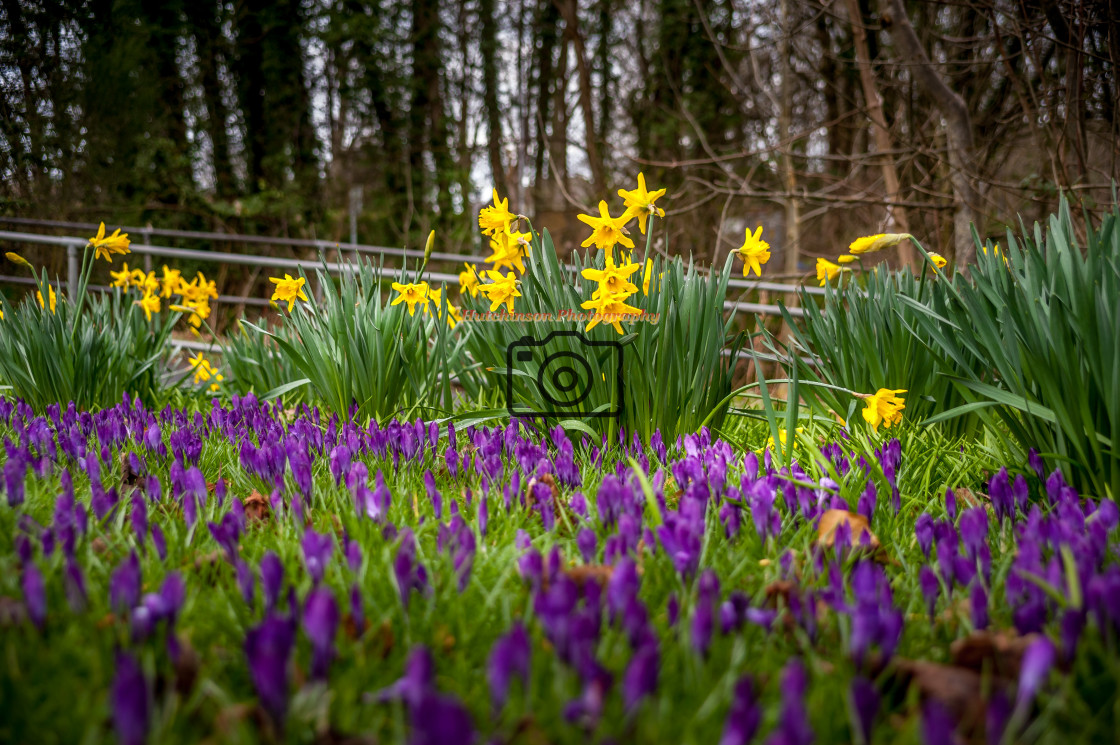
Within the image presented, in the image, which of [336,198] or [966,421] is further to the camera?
[336,198]

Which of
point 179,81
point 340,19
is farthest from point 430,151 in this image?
point 179,81

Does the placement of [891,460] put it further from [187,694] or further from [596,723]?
[187,694]

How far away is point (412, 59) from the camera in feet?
40.5

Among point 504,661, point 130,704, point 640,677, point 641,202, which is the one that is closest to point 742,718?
point 640,677

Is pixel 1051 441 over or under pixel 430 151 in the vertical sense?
under

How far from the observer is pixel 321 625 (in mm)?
718

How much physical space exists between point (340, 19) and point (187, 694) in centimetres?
1306

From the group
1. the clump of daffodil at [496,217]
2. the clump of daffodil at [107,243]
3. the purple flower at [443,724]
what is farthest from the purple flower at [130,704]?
the clump of daffodil at [107,243]

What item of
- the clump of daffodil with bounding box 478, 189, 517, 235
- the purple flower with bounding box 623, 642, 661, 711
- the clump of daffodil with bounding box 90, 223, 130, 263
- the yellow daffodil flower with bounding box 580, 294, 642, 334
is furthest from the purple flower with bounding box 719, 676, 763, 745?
the clump of daffodil with bounding box 90, 223, 130, 263

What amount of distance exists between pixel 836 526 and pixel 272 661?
0.90 m

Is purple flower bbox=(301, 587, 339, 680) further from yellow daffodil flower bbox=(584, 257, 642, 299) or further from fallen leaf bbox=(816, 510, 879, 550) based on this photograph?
yellow daffodil flower bbox=(584, 257, 642, 299)

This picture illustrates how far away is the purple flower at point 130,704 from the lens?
1.91 feet

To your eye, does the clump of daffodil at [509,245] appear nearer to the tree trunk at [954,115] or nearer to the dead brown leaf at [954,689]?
the dead brown leaf at [954,689]

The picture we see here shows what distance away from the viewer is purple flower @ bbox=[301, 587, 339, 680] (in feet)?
2.35
